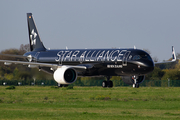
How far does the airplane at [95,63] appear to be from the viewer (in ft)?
141

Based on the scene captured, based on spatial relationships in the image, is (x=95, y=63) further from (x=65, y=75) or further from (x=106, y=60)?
(x=65, y=75)

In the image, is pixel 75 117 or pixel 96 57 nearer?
pixel 75 117

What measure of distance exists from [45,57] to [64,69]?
33.2ft

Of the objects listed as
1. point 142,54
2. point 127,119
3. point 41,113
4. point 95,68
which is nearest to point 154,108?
point 127,119

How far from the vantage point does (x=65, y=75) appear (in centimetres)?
4356

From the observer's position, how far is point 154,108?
23094mm

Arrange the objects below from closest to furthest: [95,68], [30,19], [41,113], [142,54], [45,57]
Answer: [41,113]
[142,54]
[95,68]
[45,57]
[30,19]

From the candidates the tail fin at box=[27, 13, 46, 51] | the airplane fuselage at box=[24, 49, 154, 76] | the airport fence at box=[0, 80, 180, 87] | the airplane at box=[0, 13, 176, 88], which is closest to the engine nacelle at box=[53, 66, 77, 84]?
the airplane at box=[0, 13, 176, 88]

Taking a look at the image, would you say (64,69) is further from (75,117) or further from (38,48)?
(75,117)

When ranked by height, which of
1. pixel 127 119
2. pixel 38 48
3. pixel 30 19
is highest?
pixel 30 19

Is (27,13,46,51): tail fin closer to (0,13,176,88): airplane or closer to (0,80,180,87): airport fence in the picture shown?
(0,13,176,88): airplane

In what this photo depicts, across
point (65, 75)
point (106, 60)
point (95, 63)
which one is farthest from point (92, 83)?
point (65, 75)

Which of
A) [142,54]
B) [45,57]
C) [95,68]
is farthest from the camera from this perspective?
[45,57]

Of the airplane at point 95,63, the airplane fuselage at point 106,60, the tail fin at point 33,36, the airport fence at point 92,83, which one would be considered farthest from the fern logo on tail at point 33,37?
the airport fence at point 92,83
